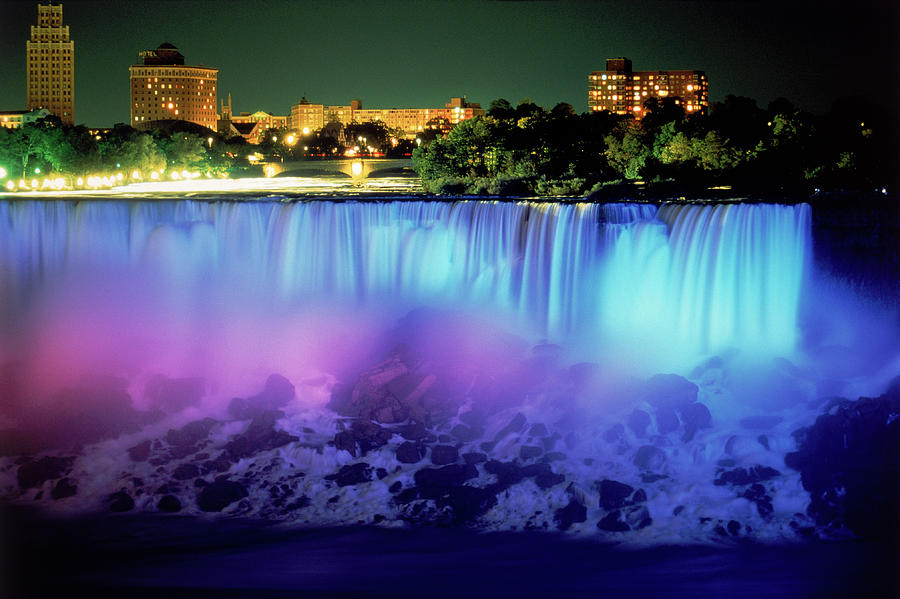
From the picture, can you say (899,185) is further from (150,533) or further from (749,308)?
(150,533)

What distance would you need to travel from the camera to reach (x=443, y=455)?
810 inches

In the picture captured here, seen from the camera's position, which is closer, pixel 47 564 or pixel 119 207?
pixel 47 564

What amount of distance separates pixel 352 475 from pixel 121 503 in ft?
14.3

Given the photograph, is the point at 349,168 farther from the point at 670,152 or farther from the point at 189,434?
the point at 189,434

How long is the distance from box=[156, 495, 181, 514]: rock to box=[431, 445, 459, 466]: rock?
16.4 feet

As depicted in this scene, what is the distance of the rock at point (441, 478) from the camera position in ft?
62.5

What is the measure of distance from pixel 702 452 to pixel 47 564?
12.3m

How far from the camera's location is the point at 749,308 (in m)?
24.1

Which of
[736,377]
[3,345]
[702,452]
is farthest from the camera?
[3,345]

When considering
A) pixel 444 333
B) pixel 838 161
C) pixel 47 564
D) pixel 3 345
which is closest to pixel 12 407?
pixel 3 345

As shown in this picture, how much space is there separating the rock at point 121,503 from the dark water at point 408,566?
870 mm

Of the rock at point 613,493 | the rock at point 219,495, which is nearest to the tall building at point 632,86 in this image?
the rock at point 613,493

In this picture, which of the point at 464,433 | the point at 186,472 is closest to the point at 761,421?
the point at 464,433

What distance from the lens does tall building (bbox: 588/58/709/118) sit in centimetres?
12738
